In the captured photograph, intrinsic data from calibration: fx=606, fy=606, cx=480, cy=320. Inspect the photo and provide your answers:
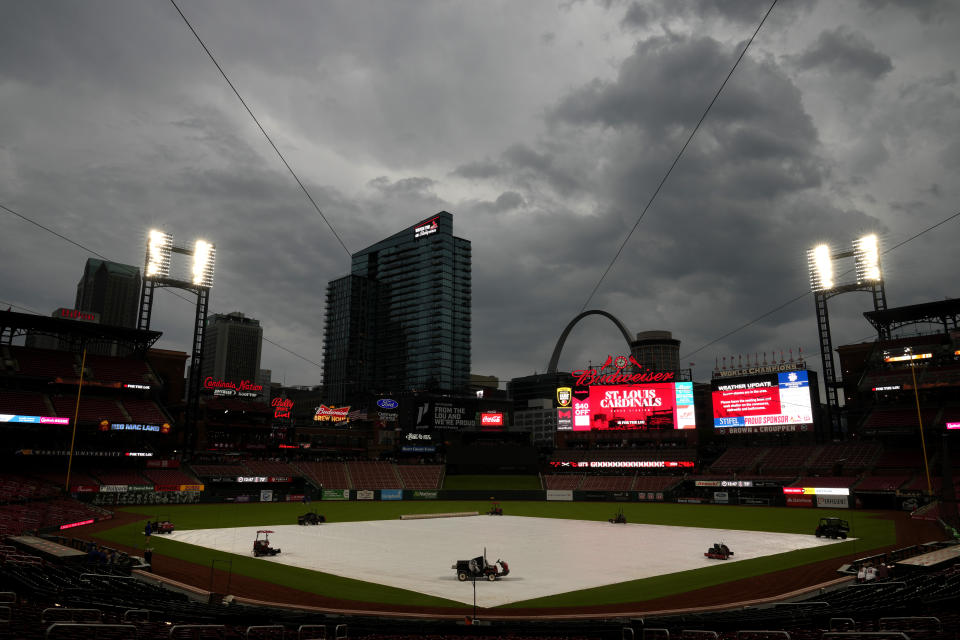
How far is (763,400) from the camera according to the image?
83.1 metres

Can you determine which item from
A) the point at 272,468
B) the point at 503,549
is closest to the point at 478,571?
the point at 503,549

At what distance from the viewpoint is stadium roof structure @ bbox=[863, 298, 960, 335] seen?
3169 inches

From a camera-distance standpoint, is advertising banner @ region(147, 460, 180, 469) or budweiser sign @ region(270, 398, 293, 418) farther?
budweiser sign @ region(270, 398, 293, 418)

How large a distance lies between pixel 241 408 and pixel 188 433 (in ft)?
55.2

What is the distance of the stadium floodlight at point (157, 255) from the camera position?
8650cm

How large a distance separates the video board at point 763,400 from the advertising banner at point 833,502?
11.5 metres

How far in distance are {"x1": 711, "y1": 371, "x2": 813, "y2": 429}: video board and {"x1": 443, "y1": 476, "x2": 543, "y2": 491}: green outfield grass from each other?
100ft

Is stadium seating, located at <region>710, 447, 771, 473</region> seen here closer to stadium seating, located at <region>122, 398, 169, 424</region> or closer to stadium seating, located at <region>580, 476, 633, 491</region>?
stadium seating, located at <region>580, 476, 633, 491</region>

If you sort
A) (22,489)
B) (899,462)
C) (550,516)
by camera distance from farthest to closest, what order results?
1. (899,462)
2. (550,516)
3. (22,489)

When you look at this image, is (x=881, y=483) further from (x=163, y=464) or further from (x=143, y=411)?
(x=143, y=411)

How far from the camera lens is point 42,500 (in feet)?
172

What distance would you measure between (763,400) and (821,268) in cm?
2285

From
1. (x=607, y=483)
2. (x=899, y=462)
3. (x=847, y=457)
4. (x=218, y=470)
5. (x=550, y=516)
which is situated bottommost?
(x=550, y=516)

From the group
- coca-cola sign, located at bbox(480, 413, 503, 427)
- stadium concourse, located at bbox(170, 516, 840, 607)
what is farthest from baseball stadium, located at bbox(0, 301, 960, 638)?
coca-cola sign, located at bbox(480, 413, 503, 427)
